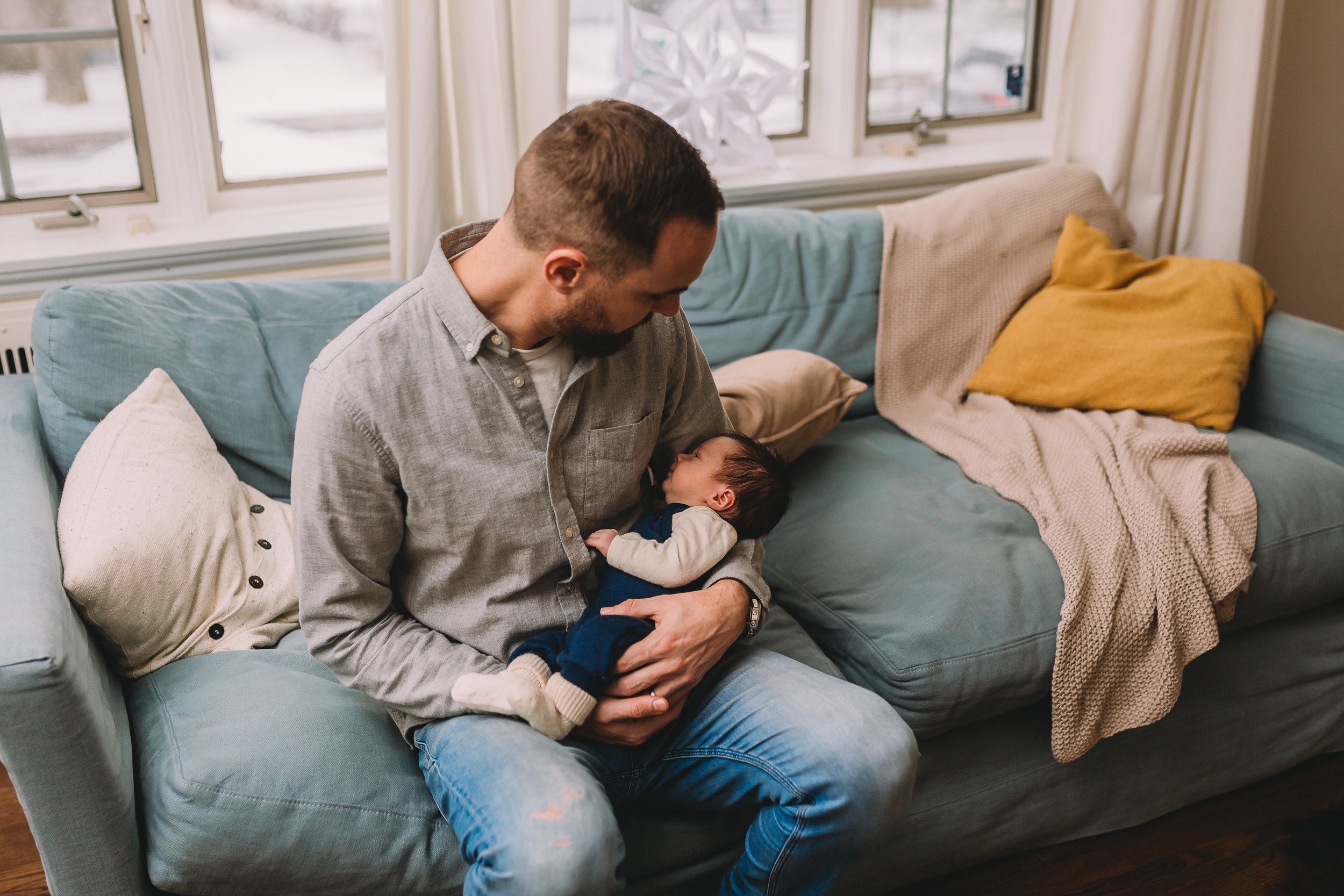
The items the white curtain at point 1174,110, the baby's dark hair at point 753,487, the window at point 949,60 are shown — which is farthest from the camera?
the window at point 949,60

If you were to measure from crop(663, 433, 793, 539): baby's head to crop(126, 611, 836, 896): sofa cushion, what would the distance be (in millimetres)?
392

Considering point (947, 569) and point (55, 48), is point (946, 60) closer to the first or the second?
point (947, 569)

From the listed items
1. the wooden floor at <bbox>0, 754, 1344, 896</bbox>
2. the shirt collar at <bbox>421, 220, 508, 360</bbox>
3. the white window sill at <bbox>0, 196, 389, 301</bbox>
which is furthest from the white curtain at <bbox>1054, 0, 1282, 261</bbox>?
the shirt collar at <bbox>421, 220, 508, 360</bbox>

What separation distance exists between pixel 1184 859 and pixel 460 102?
1.86 meters

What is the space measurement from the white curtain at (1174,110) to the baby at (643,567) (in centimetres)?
165

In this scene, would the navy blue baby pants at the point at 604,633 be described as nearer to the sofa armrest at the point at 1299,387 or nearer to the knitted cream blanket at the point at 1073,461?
the knitted cream blanket at the point at 1073,461

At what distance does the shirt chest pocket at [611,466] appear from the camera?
1.33 meters

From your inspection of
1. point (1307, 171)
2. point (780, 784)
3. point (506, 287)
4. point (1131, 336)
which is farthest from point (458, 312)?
point (1307, 171)

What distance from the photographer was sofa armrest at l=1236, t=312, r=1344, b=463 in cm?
203

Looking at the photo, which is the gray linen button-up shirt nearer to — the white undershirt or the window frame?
the white undershirt

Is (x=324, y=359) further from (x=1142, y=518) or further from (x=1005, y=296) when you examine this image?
(x=1005, y=296)

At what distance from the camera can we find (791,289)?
2168mm

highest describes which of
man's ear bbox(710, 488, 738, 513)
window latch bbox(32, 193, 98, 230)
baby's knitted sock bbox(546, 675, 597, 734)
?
window latch bbox(32, 193, 98, 230)

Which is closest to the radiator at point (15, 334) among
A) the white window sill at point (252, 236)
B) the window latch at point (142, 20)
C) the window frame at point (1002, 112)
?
the white window sill at point (252, 236)
